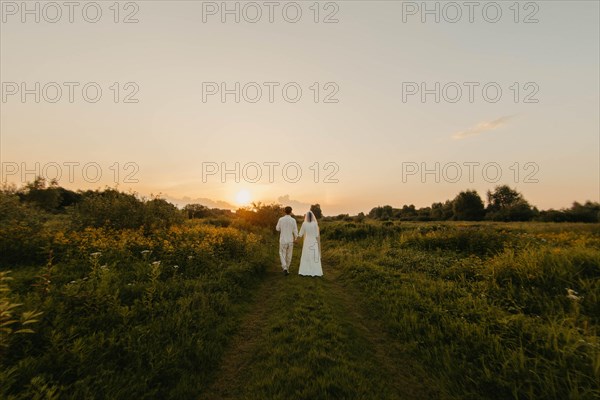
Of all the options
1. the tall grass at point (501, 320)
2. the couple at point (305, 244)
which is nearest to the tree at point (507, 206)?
the tall grass at point (501, 320)

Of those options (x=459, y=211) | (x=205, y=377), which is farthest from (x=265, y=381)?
(x=459, y=211)

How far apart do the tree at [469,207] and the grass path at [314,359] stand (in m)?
67.8

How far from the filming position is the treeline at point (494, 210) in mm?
44250

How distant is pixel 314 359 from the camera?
476cm

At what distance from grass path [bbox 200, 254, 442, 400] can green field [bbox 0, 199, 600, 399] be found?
27 mm

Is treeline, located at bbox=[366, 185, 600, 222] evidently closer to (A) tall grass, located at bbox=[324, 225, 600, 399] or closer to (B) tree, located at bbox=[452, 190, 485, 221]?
(B) tree, located at bbox=[452, 190, 485, 221]

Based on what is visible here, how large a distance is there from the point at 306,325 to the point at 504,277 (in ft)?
22.7

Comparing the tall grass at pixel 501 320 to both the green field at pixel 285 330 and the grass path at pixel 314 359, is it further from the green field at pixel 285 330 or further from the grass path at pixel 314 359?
the grass path at pixel 314 359

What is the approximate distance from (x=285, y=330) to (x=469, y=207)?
235 feet

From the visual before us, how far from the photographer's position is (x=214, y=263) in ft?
32.3

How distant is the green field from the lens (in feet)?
12.9

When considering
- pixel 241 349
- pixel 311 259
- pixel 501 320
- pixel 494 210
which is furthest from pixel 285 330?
pixel 494 210

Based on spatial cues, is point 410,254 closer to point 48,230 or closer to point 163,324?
point 163,324

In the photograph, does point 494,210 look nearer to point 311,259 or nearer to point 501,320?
point 311,259
